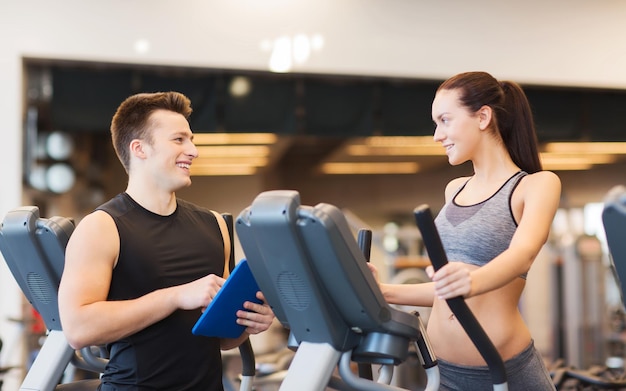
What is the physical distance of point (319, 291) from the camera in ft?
5.32

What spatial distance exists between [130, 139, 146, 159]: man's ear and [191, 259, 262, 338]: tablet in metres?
0.53

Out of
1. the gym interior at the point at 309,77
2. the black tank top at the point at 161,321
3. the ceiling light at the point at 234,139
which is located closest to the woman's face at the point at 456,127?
the black tank top at the point at 161,321

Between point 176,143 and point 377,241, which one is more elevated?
point 176,143

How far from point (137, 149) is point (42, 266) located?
0.43 m

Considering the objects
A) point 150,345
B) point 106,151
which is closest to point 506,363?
point 150,345

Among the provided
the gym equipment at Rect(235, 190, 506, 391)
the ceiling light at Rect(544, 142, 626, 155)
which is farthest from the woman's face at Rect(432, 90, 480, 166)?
the ceiling light at Rect(544, 142, 626, 155)

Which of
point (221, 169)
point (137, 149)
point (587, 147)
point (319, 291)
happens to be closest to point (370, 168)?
point (221, 169)

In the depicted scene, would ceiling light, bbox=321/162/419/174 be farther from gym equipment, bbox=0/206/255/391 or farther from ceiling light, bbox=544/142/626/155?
gym equipment, bbox=0/206/255/391

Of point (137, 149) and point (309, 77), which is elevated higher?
point (309, 77)

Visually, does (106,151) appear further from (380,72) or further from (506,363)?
(506,363)

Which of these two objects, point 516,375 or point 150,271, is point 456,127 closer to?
point 516,375

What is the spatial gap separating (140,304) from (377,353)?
62cm

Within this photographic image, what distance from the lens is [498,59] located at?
654 centimetres

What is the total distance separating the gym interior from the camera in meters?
5.62
